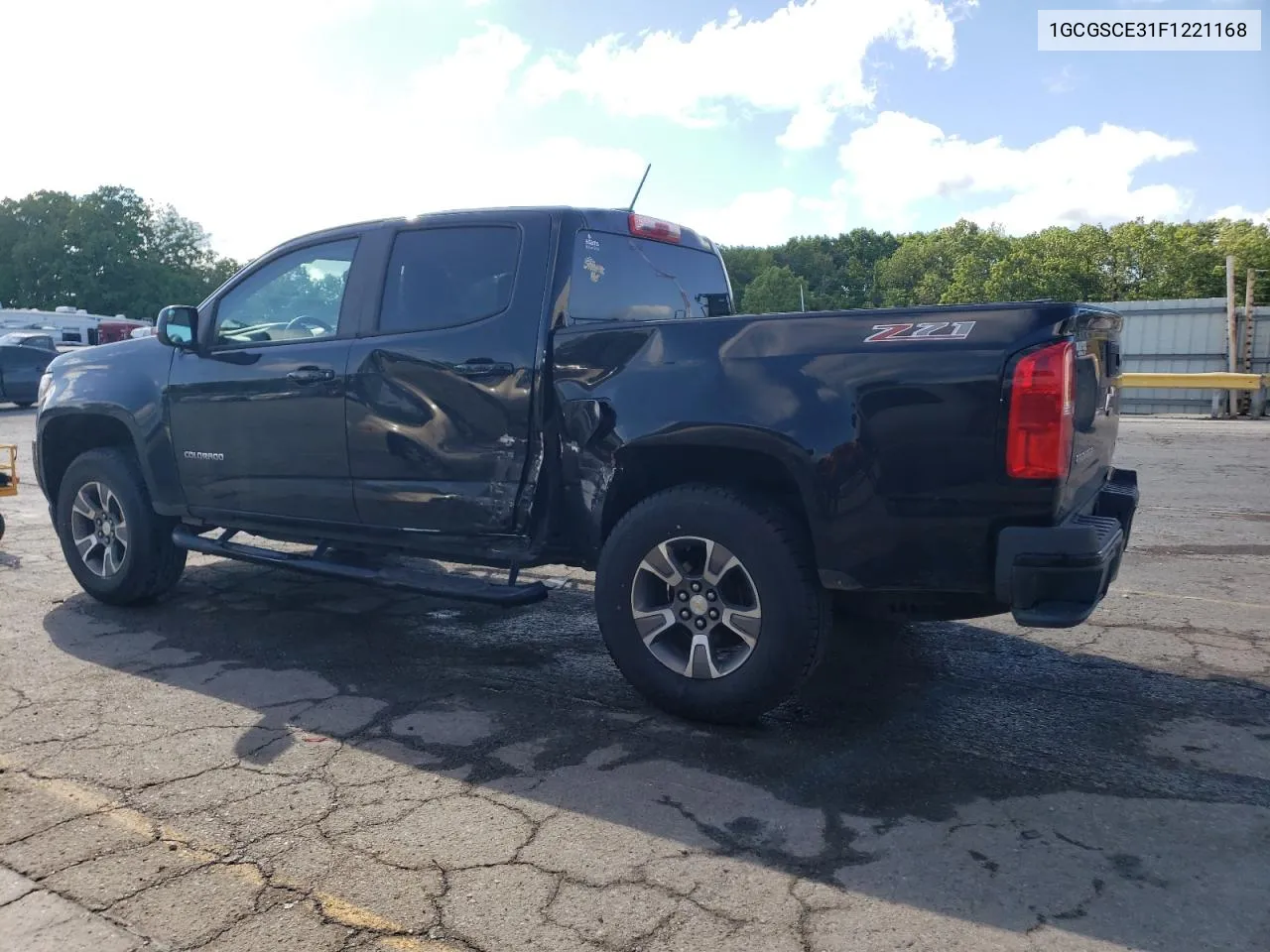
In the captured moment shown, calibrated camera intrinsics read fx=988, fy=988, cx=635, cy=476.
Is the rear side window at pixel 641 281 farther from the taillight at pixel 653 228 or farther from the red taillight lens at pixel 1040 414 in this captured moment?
the red taillight lens at pixel 1040 414

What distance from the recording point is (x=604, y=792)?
125 inches

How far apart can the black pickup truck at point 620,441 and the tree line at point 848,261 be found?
114 feet

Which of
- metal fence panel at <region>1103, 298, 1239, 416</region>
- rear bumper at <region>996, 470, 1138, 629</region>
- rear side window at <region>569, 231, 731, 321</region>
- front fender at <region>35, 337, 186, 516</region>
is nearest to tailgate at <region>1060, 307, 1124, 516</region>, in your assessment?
rear bumper at <region>996, 470, 1138, 629</region>

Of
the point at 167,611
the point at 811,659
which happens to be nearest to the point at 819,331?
the point at 811,659

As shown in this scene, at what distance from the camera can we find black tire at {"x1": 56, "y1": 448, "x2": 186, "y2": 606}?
5.38 m

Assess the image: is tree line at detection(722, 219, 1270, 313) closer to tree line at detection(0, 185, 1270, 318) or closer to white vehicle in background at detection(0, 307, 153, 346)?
tree line at detection(0, 185, 1270, 318)

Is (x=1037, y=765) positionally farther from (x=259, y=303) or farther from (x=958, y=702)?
(x=259, y=303)

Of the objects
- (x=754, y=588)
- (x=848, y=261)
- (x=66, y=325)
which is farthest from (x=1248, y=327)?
(x=848, y=261)

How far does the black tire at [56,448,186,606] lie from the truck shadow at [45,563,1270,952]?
209 mm

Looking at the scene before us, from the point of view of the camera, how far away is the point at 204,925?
246 centimetres

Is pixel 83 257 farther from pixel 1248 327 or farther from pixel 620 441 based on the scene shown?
pixel 620 441

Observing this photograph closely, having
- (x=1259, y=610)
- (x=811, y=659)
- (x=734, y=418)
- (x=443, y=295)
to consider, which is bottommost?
(x=1259, y=610)

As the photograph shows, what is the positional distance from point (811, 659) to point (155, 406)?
381cm

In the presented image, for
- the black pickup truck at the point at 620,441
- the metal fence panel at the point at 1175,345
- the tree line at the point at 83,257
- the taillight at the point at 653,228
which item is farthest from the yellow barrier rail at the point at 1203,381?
the tree line at the point at 83,257
